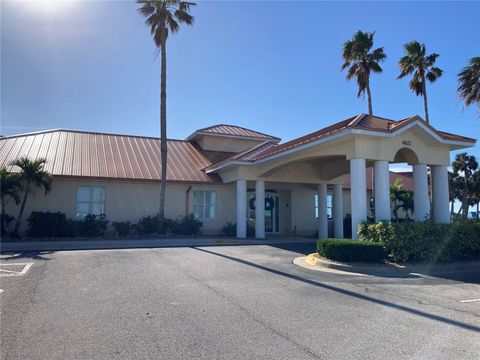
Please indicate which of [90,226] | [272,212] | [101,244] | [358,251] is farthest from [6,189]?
[272,212]

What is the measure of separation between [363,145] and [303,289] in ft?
24.3

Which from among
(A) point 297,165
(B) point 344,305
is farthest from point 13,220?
(B) point 344,305

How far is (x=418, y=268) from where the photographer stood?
11.6 meters

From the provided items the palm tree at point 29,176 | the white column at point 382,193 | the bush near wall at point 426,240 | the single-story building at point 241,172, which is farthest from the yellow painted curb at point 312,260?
the palm tree at point 29,176

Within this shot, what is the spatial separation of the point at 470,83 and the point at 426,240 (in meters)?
9.87

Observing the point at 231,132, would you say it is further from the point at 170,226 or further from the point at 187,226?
the point at 170,226

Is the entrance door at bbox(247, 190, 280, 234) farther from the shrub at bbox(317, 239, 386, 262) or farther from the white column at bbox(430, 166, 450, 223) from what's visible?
the shrub at bbox(317, 239, 386, 262)

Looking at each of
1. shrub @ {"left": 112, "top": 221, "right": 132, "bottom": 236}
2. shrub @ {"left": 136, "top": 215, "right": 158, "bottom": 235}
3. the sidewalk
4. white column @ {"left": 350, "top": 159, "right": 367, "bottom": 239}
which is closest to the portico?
white column @ {"left": 350, "top": 159, "right": 367, "bottom": 239}

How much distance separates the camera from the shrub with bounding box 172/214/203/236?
71.7ft

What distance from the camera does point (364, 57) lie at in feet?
88.7

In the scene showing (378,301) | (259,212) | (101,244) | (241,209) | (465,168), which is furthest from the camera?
(465,168)

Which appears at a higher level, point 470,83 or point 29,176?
point 470,83

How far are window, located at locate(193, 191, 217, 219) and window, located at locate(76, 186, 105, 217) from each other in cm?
523

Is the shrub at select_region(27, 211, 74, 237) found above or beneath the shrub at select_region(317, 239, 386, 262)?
above
